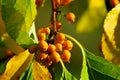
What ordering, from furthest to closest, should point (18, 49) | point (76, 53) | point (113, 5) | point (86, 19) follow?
point (76, 53) < point (86, 19) < point (113, 5) < point (18, 49)

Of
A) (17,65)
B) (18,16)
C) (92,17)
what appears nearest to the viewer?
(18,16)

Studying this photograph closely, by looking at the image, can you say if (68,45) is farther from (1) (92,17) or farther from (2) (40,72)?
(1) (92,17)

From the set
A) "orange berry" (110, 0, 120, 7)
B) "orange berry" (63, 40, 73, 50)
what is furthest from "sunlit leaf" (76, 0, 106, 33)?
"orange berry" (63, 40, 73, 50)

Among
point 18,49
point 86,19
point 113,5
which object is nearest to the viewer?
point 18,49

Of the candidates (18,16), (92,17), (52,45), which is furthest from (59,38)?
(92,17)

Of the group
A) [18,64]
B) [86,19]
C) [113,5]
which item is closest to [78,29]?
[86,19]

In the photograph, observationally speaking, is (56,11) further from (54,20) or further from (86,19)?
(86,19)
